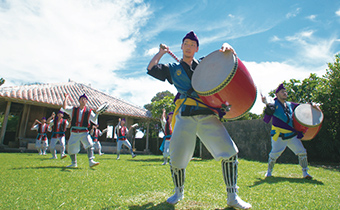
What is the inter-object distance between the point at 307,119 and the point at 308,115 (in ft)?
0.48

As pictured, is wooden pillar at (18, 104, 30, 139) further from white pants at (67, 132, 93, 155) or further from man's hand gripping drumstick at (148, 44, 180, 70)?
man's hand gripping drumstick at (148, 44, 180, 70)

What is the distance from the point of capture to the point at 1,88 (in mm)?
13750

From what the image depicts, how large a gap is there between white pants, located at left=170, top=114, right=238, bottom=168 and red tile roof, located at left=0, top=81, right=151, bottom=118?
1369cm

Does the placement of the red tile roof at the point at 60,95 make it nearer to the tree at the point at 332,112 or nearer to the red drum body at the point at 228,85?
the tree at the point at 332,112

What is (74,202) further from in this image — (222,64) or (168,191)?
(222,64)

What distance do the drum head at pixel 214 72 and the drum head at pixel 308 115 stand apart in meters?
3.62

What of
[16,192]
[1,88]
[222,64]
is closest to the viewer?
[222,64]

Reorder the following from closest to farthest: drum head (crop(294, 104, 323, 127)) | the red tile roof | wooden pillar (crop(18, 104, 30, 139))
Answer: drum head (crop(294, 104, 323, 127)), the red tile roof, wooden pillar (crop(18, 104, 30, 139))

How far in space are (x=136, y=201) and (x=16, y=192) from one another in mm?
1826

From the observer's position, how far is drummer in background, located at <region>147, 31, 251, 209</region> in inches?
96.7

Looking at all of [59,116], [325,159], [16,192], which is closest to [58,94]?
[59,116]

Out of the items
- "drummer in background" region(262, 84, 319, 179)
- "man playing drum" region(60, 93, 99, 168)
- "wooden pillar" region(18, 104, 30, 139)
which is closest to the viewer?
"drummer in background" region(262, 84, 319, 179)

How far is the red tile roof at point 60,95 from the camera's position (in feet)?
44.0

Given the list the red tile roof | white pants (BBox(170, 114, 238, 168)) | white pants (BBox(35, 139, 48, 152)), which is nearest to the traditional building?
the red tile roof
